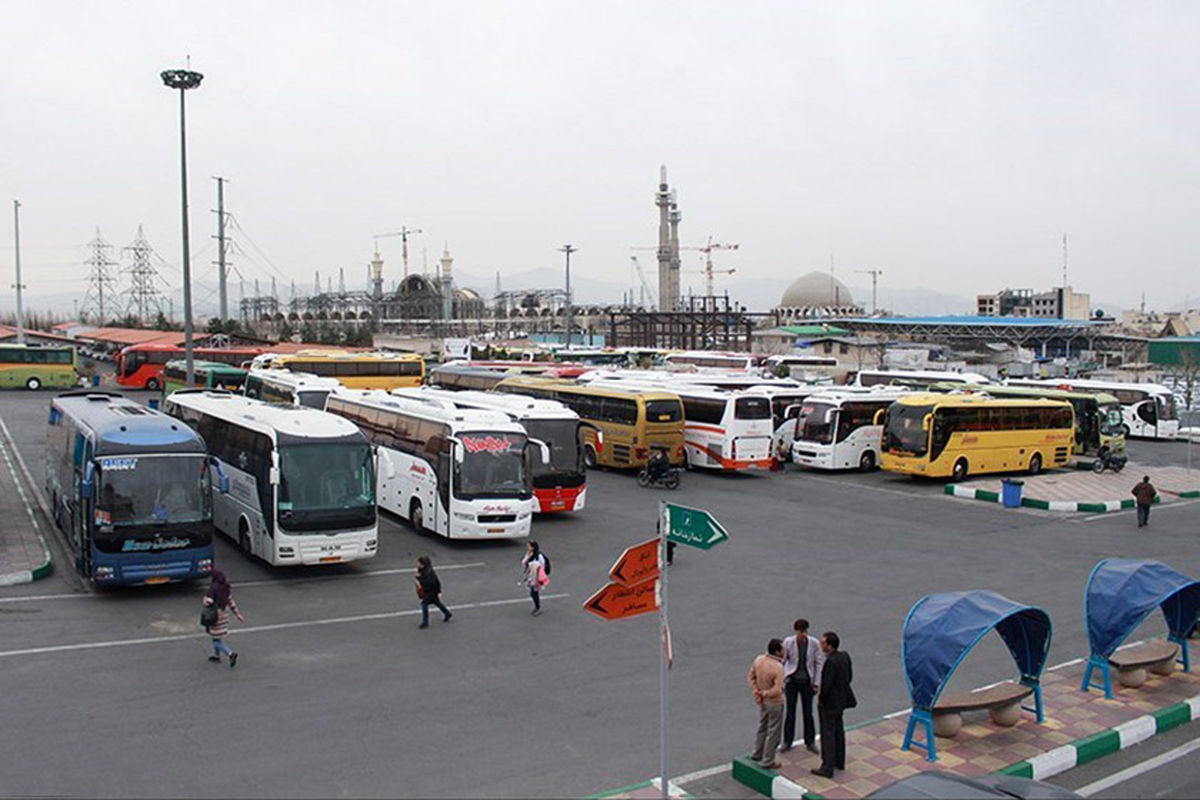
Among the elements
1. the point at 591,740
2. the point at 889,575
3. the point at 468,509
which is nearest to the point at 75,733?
the point at 591,740

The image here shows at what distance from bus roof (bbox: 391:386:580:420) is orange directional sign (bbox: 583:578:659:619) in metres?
14.4

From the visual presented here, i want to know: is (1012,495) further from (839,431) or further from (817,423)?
(817,423)

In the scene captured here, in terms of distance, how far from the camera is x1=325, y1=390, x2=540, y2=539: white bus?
64.3 feet

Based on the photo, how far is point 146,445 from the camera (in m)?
15.6

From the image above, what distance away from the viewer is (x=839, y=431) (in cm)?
3200

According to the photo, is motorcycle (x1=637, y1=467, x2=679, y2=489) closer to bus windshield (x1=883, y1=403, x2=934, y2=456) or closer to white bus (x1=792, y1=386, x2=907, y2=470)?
white bus (x1=792, y1=386, x2=907, y2=470)

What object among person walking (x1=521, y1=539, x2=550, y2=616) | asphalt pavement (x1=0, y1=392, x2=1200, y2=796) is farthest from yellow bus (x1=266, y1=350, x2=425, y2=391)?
person walking (x1=521, y1=539, x2=550, y2=616)

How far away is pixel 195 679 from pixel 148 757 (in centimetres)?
241

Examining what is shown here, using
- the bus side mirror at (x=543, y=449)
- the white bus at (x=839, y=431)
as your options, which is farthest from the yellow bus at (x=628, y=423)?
the bus side mirror at (x=543, y=449)

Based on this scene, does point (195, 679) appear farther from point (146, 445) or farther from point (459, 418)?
point (459, 418)

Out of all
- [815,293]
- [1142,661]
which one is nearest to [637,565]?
[1142,661]

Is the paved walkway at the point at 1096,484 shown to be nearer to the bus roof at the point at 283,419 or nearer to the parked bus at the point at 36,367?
the bus roof at the point at 283,419

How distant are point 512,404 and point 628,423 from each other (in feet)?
18.3

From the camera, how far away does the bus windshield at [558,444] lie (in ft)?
76.2
